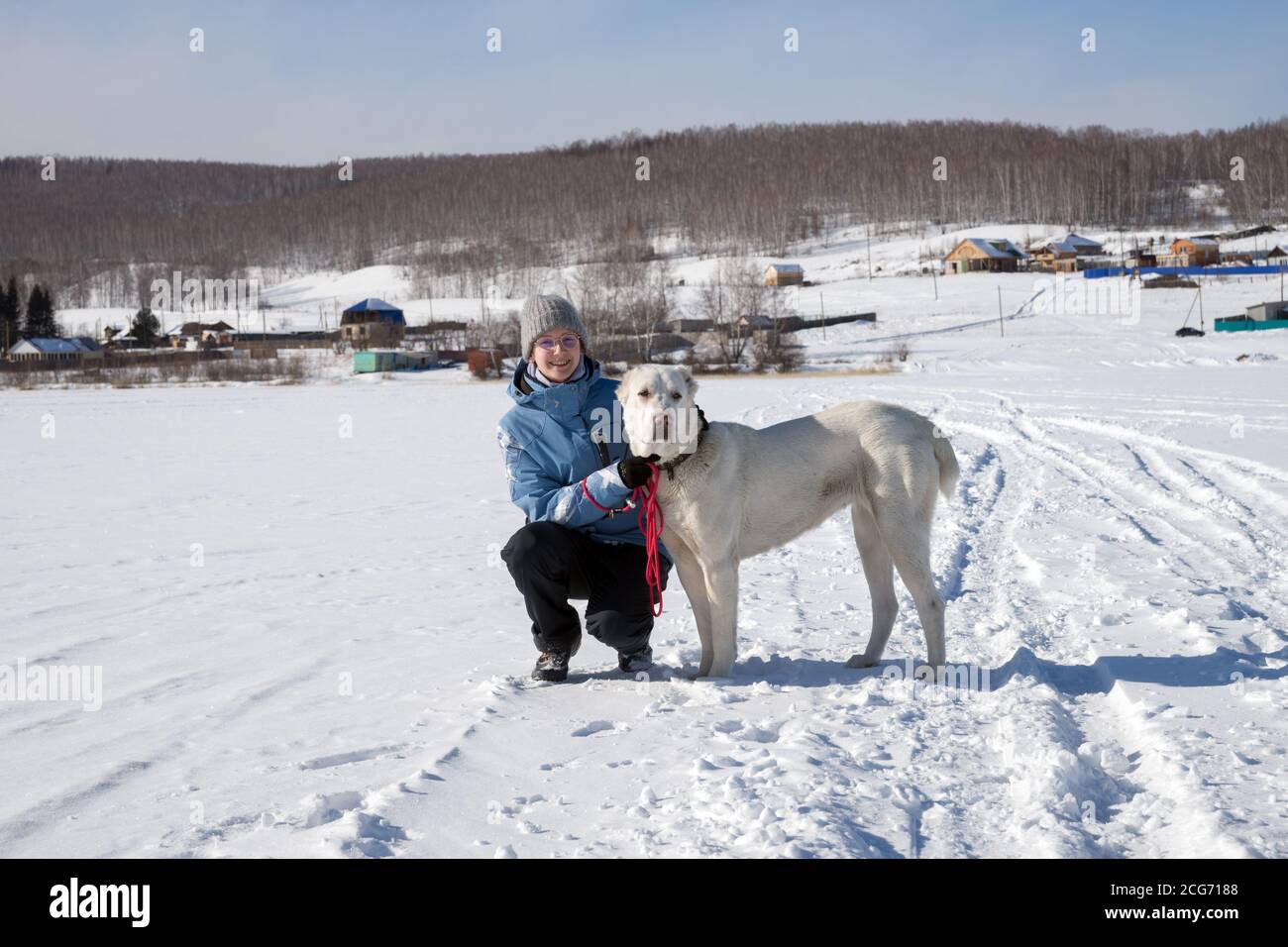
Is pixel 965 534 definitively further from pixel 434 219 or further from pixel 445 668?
pixel 434 219

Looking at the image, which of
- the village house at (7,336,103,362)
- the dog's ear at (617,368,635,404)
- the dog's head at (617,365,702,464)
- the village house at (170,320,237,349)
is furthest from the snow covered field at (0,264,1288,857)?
the village house at (170,320,237,349)

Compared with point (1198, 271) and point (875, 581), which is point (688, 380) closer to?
point (875, 581)

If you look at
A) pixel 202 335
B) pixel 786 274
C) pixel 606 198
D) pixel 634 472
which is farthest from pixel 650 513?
pixel 606 198

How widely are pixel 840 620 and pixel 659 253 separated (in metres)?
125

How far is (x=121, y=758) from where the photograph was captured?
12.8 ft

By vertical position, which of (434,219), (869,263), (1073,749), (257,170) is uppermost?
(257,170)

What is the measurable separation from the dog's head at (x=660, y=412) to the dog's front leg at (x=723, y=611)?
58 cm

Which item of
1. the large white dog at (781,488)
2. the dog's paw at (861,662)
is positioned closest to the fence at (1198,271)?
the large white dog at (781,488)

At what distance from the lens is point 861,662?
16.5 ft

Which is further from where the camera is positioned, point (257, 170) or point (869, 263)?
point (257, 170)

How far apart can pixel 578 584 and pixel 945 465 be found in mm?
1903

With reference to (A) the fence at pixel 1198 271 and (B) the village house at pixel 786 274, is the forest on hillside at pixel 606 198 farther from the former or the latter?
(A) the fence at pixel 1198 271

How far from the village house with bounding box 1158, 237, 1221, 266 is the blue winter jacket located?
4052 inches

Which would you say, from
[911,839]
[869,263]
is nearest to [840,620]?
[911,839]
